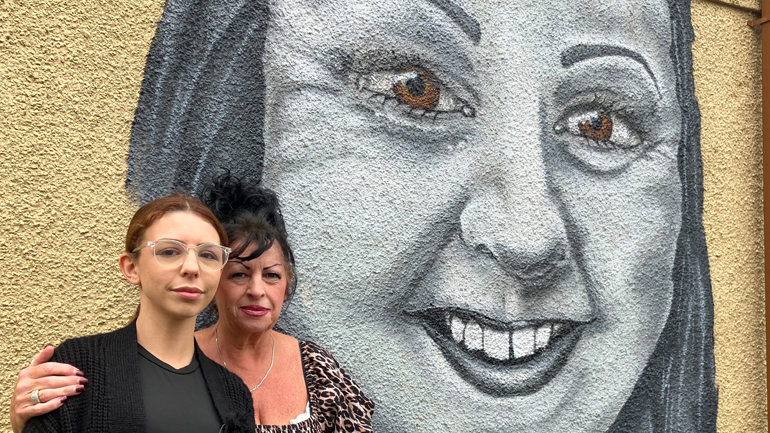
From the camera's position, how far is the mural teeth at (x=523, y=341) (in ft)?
7.60

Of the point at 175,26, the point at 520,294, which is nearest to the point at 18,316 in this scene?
the point at 175,26

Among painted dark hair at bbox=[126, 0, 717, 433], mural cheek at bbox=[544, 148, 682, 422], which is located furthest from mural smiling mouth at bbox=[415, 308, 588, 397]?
painted dark hair at bbox=[126, 0, 717, 433]

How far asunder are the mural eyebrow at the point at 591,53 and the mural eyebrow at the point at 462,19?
38 centimetres

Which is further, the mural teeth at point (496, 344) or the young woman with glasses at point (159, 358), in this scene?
the mural teeth at point (496, 344)

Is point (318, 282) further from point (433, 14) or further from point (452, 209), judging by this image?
point (433, 14)

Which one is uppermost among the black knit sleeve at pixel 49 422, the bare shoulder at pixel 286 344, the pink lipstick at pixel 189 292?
the pink lipstick at pixel 189 292

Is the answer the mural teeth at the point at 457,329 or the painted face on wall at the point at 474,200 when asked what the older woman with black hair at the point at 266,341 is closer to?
the painted face on wall at the point at 474,200

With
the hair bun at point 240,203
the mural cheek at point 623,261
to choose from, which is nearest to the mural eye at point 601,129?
the mural cheek at point 623,261

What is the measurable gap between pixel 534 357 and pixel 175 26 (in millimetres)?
1676

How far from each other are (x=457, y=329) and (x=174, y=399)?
4.24ft

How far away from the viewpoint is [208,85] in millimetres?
1965

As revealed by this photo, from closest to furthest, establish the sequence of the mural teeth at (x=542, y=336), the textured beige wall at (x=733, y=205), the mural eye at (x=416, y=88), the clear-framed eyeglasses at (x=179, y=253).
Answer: the clear-framed eyeglasses at (x=179, y=253)
the mural eye at (x=416, y=88)
the mural teeth at (x=542, y=336)
the textured beige wall at (x=733, y=205)

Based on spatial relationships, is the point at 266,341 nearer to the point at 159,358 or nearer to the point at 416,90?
the point at 159,358

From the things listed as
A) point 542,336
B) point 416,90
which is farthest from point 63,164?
point 542,336
